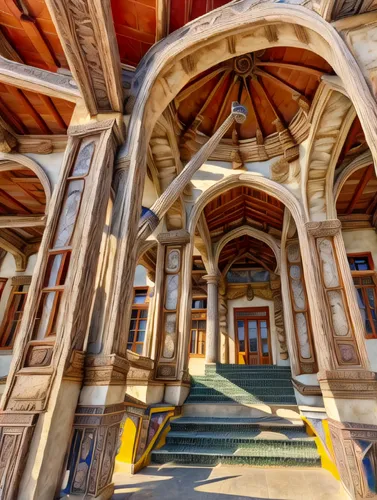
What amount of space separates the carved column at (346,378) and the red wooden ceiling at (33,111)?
16.7 feet

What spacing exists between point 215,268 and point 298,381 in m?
4.08

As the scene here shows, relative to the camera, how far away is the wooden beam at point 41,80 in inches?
134

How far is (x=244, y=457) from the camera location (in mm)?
3328

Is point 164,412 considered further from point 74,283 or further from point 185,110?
point 185,110

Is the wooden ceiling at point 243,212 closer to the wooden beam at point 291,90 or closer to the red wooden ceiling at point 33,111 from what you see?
the wooden beam at point 291,90

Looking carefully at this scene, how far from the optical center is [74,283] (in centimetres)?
240

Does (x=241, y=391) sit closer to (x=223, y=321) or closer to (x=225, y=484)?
(x=225, y=484)

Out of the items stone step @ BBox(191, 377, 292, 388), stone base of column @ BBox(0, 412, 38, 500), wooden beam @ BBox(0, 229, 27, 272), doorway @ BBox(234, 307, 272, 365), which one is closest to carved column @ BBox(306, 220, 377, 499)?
stone step @ BBox(191, 377, 292, 388)

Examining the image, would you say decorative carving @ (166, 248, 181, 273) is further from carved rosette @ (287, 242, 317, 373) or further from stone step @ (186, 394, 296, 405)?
carved rosette @ (287, 242, 317, 373)

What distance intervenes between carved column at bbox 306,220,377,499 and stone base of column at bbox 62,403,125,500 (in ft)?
7.51

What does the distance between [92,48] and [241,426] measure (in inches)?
208

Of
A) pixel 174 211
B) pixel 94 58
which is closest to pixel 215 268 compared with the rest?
pixel 174 211

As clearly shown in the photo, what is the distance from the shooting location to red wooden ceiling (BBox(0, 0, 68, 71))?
12.6 feet

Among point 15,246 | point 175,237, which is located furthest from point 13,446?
point 15,246
